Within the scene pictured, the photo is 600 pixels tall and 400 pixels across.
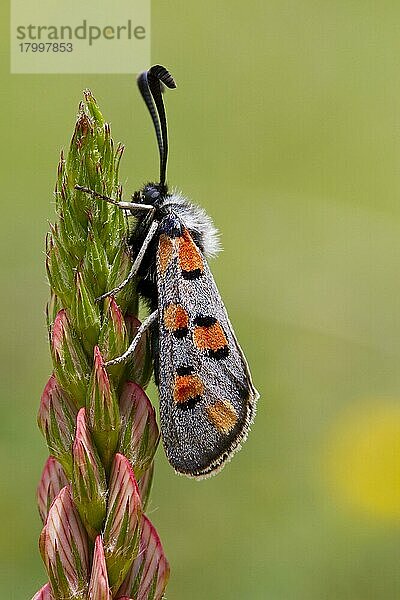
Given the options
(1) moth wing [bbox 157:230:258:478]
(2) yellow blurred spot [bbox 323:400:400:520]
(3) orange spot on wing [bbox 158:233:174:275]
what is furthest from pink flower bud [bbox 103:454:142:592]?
(2) yellow blurred spot [bbox 323:400:400:520]

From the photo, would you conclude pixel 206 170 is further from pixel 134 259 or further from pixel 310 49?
pixel 134 259

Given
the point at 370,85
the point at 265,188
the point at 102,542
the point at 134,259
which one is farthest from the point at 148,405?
the point at 370,85

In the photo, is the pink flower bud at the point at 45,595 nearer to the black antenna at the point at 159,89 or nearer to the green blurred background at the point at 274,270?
the black antenna at the point at 159,89

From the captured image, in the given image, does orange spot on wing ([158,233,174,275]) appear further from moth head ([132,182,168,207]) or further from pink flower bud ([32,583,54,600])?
pink flower bud ([32,583,54,600])

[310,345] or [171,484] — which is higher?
[310,345]

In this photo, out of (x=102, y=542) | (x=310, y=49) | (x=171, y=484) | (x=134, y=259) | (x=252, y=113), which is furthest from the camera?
(x=310, y=49)

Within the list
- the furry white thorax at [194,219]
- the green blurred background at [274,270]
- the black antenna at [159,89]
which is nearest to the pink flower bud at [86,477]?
the furry white thorax at [194,219]
